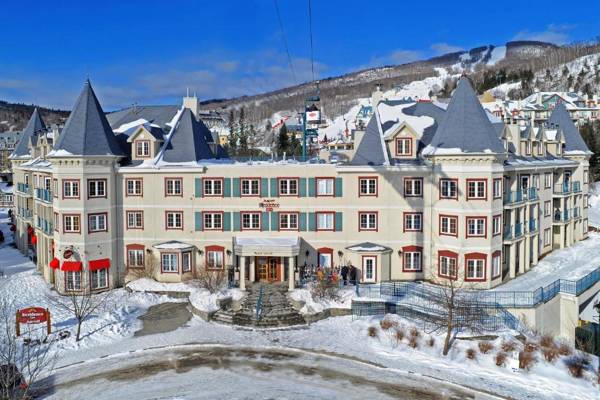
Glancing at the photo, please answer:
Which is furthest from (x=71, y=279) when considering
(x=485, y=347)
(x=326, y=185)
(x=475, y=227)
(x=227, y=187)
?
(x=475, y=227)

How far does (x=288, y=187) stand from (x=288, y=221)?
2268mm

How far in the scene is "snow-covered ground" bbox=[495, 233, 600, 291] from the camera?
33031mm

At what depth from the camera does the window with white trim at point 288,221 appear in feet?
114

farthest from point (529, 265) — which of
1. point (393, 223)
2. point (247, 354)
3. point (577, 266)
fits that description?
point (247, 354)

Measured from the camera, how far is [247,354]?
2334 cm

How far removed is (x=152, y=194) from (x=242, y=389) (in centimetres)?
1857

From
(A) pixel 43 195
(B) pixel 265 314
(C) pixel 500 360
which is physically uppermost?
(A) pixel 43 195

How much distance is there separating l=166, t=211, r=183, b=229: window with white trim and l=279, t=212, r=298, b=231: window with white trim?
266 inches

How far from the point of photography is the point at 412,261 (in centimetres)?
3400

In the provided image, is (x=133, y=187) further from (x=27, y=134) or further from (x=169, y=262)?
(x=27, y=134)

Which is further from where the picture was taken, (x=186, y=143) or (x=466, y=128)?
(x=186, y=143)

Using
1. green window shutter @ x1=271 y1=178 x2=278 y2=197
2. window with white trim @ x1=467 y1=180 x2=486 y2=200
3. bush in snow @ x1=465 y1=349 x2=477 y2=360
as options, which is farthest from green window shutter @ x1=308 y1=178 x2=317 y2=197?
bush in snow @ x1=465 y1=349 x2=477 y2=360

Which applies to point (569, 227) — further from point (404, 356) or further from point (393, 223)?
point (404, 356)

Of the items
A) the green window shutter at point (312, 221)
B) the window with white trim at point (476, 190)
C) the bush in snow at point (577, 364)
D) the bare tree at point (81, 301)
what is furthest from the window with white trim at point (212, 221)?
the bush in snow at point (577, 364)
